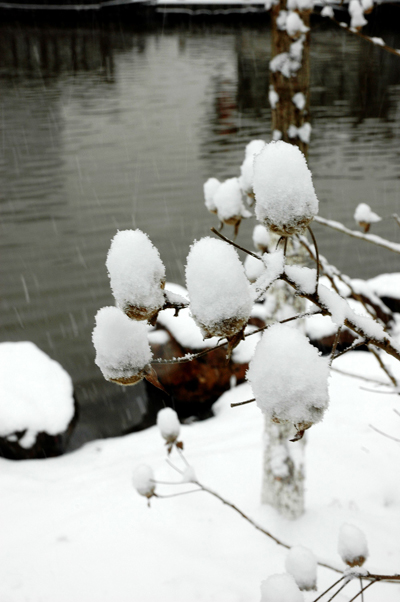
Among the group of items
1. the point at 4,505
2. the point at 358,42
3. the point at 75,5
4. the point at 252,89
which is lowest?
the point at 4,505

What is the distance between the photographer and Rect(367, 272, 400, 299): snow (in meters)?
6.89

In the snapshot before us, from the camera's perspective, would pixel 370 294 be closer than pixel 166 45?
Yes

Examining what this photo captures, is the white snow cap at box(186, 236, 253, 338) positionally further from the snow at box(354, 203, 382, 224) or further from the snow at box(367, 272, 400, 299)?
the snow at box(367, 272, 400, 299)

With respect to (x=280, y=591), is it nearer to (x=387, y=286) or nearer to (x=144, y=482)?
(x=144, y=482)

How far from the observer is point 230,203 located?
197 centimetres

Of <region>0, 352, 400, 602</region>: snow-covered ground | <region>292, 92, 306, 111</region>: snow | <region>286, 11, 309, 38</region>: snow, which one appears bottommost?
<region>0, 352, 400, 602</region>: snow-covered ground

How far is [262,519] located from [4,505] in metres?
2.27

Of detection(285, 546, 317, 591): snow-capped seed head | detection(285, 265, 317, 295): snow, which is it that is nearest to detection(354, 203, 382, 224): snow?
detection(285, 546, 317, 591): snow-capped seed head

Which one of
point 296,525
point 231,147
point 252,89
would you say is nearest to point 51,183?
point 231,147

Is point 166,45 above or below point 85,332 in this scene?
above

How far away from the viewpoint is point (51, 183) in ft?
47.6

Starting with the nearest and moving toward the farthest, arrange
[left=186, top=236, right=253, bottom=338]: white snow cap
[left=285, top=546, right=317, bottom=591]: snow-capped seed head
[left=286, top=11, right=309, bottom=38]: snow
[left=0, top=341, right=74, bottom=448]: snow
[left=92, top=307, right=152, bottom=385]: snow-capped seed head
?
[left=186, top=236, right=253, bottom=338]: white snow cap
[left=92, top=307, right=152, bottom=385]: snow-capped seed head
[left=285, top=546, right=317, bottom=591]: snow-capped seed head
[left=286, top=11, right=309, bottom=38]: snow
[left=0, top=341, right=74, bottom=448]: snow

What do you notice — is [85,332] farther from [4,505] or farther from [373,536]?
[373,536]

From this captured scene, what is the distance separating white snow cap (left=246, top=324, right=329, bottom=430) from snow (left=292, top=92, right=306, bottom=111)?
2.51m
